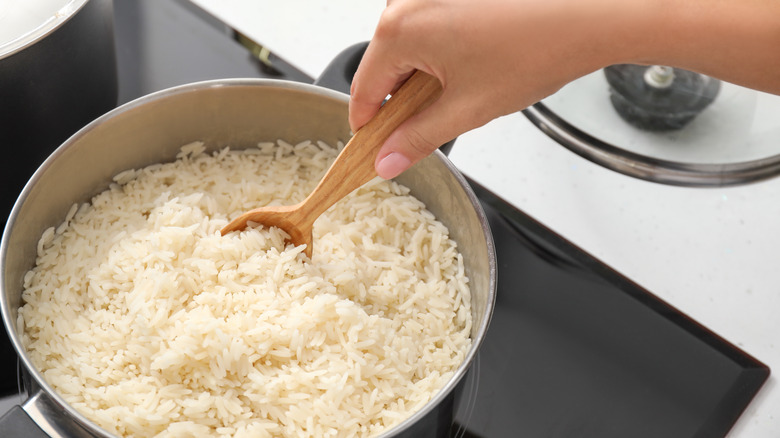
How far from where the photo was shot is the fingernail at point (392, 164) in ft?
3.04

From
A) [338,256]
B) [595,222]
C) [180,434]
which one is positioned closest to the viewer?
[180,434]

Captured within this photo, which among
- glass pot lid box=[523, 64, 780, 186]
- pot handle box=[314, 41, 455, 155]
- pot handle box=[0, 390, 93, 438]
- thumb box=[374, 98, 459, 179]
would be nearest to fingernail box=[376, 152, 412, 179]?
thumb box=[374, 98, 459, 179]

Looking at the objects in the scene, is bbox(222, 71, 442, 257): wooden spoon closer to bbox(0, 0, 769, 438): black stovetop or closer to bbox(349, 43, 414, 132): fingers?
bbox(349, 43, 414, 132): fingers

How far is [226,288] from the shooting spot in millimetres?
1033

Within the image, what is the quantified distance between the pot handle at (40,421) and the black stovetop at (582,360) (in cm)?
28

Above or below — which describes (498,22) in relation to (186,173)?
above

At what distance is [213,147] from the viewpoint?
126cm

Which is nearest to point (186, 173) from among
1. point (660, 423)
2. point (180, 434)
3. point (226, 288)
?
point (226, 288)

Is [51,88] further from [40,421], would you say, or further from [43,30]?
[40,421]

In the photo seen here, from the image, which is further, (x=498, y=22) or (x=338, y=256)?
(x=338, y=256)

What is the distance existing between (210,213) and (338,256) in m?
0.21

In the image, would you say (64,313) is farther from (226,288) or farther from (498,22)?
(498,22)

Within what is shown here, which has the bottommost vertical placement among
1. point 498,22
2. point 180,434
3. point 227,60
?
point 180,434

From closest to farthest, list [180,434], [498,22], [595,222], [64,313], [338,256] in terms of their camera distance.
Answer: [498,22] < [180,434] < [64,313] < [338,256] < [595,222]
